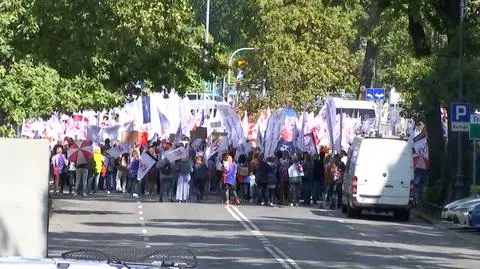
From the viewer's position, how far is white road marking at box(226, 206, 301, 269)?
21.2 metres

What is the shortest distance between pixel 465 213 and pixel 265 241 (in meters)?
6.90

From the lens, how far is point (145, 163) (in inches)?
1666

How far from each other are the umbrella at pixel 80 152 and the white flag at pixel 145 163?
1686 millimetres

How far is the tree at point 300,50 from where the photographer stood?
63.6 meters

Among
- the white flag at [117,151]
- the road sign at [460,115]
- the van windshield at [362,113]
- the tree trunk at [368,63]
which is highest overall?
the tree trunk at [368,63]

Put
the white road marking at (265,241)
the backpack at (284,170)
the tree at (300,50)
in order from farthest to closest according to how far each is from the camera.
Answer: the tree at (300,50) < the backpack at (284,170) < the white road marking at (265,241)

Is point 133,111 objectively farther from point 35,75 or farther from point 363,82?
point 35,75

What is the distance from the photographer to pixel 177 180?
4031cm

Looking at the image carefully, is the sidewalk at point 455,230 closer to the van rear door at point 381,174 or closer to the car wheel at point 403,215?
the car wheel at point 403,215

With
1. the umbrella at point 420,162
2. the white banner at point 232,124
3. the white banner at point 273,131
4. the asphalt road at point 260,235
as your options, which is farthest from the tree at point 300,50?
the asphalt road at point 260,235

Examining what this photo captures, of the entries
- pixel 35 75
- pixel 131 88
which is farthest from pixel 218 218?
pixel 35 75

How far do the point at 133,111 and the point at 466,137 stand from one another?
19.3m

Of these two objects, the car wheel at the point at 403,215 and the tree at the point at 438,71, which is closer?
the car wheel at the point at 403,215

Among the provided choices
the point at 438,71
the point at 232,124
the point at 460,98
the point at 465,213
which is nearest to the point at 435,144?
the point at 438,71
